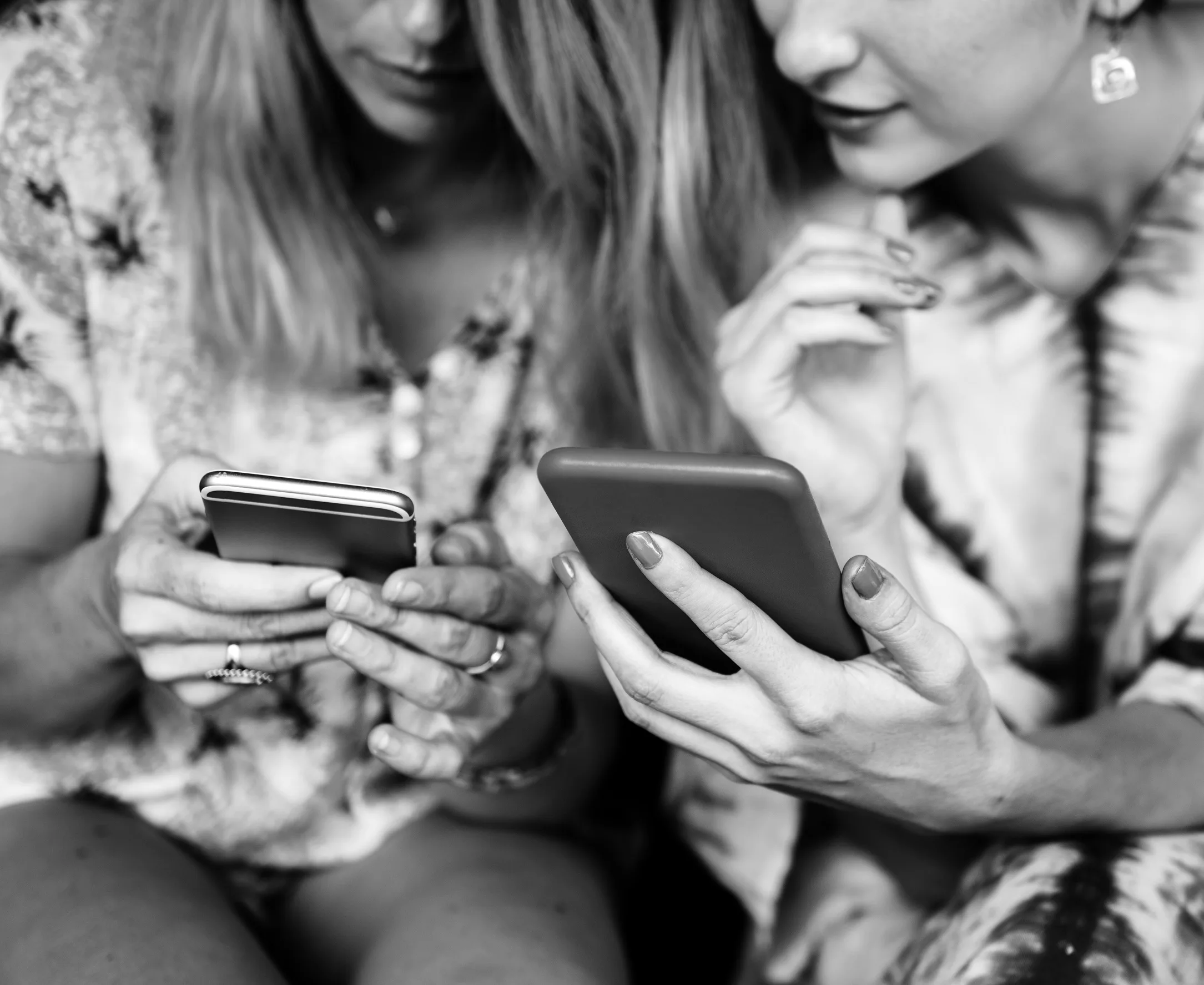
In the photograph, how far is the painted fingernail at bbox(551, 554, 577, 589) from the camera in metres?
0.94

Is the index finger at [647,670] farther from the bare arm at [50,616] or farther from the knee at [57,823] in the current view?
the knee at [57,823]

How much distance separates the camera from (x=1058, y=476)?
123cm

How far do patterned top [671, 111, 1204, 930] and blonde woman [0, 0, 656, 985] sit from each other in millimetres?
287

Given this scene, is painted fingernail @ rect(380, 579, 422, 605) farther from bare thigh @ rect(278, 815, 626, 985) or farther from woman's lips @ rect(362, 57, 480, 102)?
woman's lips @ rect(362, 57, 480, 102)

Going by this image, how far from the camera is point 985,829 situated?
102 cm

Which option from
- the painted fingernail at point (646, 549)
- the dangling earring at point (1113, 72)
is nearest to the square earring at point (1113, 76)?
the dangling earring at point (1113, 72)

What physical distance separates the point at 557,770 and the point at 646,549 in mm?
497

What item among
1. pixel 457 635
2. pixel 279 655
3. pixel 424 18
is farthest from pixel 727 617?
pixel 424 18

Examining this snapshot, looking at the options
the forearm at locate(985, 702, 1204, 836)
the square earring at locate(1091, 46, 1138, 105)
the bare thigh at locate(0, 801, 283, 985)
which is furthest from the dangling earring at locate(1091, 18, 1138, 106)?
the bare thigh at locate(0, 801, 283, 985)

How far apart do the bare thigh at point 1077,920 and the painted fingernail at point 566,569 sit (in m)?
0.37

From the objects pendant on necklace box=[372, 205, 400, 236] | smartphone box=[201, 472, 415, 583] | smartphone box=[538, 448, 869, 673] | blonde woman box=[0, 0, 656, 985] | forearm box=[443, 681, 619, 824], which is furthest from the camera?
pendant on necklace box=[372, 205, 400, 236]

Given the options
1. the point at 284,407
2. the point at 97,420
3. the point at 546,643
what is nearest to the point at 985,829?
the point at 546,643

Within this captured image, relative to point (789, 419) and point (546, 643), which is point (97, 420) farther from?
point (789, 419)

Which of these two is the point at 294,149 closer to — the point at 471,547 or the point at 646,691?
the point at 471,547
